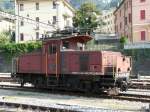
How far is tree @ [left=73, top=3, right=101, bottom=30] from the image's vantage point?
6278 cm

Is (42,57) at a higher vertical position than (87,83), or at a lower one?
higher

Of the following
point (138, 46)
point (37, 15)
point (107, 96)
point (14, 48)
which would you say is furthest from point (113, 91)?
point (37, 15)

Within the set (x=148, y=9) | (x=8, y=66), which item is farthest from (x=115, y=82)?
(x=148, y=9)

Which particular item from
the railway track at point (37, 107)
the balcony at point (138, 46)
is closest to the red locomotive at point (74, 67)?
the railway track at point (37, 107)

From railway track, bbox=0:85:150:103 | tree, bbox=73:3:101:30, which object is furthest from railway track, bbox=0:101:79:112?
tree, bbox=73:3:101:30

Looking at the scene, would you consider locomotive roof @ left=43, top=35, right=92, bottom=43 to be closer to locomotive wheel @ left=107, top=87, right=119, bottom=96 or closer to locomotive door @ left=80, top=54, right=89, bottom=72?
locomotive door @ left=80, top=54, right=89, bottom=72

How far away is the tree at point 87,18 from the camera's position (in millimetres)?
62781

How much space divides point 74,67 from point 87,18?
1766 inches

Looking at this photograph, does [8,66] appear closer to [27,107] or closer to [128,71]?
[128,71]

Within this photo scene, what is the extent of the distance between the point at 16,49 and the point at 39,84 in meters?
30.0

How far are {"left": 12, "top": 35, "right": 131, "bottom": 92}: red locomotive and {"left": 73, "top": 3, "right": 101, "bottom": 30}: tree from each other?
41.3 metres

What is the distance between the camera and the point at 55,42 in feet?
62.7

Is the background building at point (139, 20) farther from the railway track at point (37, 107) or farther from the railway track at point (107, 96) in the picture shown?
the railway track at point (37, 107)

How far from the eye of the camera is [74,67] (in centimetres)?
1856
